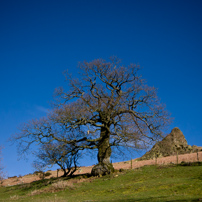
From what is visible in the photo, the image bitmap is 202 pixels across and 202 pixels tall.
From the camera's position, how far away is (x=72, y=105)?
32.2 m

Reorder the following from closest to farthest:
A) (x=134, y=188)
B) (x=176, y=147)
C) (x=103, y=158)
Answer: (x=134, y=188), (x=103, y=158), (x=176, y=147)

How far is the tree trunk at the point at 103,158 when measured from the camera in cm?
3022

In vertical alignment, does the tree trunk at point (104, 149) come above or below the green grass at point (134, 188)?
above

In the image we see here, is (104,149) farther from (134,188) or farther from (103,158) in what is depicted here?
(134,188)

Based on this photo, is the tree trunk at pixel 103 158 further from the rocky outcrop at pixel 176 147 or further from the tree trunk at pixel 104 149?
the rocky outcrop at pixel 176 147

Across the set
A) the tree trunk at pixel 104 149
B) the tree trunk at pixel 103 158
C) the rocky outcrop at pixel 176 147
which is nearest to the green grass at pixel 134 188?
the tree trunk at pixel 103 158

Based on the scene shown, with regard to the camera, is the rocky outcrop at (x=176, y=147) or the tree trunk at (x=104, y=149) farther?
the rocky outcrop at (x=176, y=147)

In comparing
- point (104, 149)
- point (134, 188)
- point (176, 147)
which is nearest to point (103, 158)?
point (104, 149)

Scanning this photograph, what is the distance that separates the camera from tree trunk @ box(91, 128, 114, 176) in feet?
99.1

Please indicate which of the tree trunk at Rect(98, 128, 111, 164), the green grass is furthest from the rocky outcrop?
the green grass

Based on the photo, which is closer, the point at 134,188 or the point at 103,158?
the point at 134,188

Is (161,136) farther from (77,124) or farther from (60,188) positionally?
(60,188)

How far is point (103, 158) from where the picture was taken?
103 feet

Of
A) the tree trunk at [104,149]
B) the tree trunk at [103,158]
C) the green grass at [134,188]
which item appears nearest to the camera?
the green grass at [134,188]
